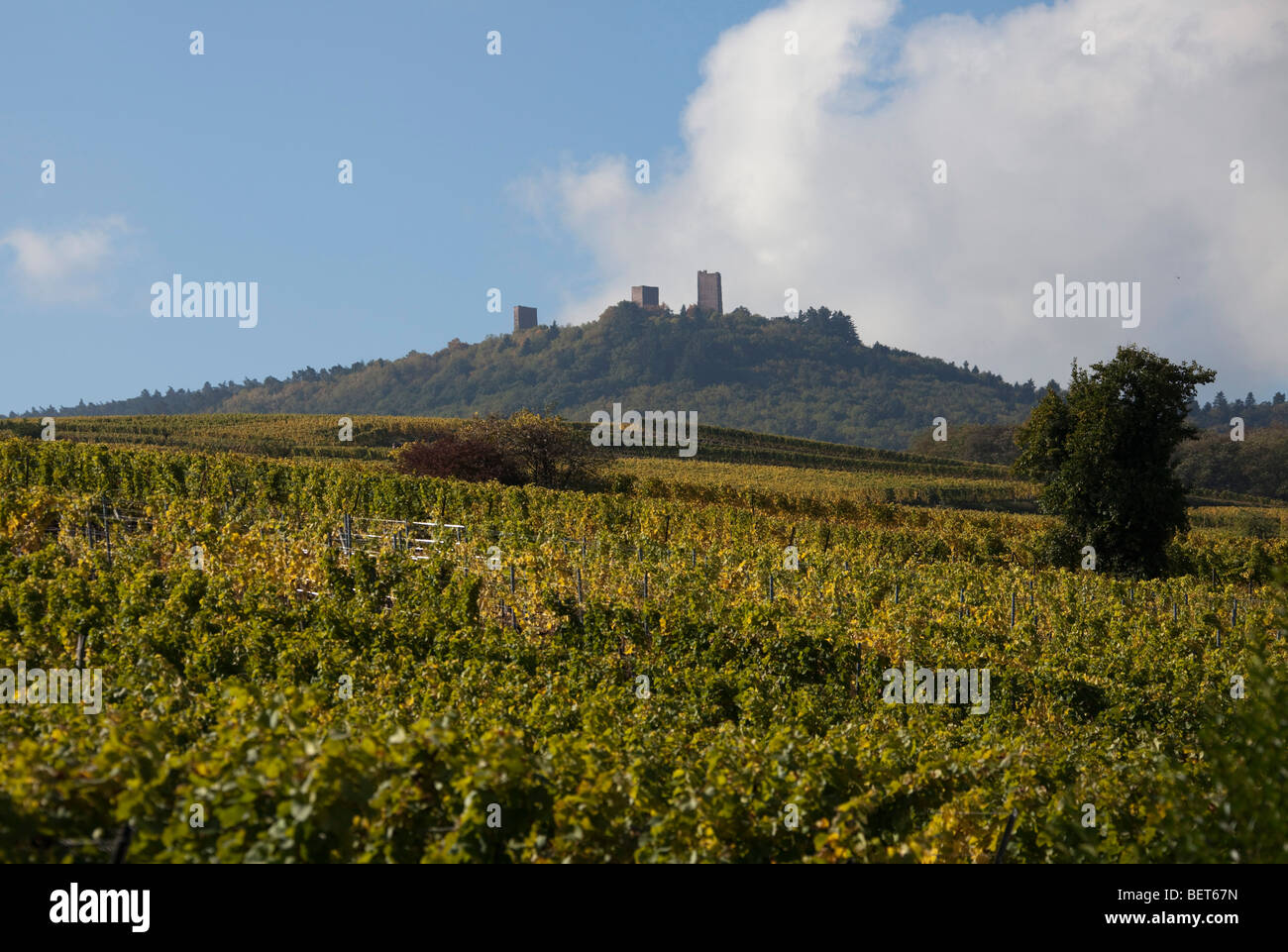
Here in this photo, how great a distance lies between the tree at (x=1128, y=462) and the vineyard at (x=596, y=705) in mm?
8234

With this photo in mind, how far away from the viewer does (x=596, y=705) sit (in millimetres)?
8164

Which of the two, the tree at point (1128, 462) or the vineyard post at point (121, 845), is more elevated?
the tree at point (1128, 462)

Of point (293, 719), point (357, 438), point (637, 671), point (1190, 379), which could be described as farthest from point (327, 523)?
point (357, 438)

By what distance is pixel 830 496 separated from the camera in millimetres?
43844

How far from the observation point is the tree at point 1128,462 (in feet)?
93.1

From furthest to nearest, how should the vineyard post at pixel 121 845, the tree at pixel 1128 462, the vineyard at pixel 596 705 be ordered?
the tree at pixel 1128 462 < the vineyard at pixel 596 705 < the vineyard post at pixel 121 845

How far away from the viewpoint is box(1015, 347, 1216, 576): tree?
28.4m

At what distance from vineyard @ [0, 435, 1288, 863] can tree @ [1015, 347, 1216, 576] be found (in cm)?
823

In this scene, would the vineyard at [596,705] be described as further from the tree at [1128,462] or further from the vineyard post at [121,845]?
the tree at [1128,462]

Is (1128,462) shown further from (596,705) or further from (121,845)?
(121,845)

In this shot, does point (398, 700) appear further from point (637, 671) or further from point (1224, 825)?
point (1224, 825)

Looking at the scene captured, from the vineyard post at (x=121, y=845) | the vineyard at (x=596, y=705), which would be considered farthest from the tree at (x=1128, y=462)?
the vineyard post at (x=121, y=845)

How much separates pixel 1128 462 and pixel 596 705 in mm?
25939

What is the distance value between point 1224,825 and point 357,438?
2690 inches
